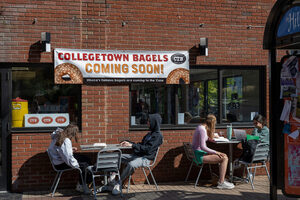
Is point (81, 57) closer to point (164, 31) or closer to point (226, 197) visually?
point (164, 31)

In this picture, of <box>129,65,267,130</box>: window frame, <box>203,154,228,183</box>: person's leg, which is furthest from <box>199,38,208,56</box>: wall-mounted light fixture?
<box>203,154,228,183</box>: person's leg

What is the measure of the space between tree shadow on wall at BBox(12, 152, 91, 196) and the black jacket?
1.59 meters

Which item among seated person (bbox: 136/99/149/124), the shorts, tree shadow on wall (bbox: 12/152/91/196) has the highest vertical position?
seated person (bbox: 136/99/149/124)

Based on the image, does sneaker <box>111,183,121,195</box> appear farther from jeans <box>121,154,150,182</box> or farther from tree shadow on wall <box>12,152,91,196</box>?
tree shadow on wall <box>12,152,91,196</box>

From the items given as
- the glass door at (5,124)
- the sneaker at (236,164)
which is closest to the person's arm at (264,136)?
the sneaker at (236,164)

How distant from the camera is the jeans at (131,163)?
24.2 feet

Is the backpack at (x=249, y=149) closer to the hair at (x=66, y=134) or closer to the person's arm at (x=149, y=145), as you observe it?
the person's arm at (x=149, y=145)

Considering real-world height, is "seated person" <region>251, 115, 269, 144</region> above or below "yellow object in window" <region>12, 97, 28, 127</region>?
below

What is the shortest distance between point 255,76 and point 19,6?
5457 mm

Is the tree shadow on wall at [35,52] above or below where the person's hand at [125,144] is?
above

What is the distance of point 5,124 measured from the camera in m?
7.68

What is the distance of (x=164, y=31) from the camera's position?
844 cm

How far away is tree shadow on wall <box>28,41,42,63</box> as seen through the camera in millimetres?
7727

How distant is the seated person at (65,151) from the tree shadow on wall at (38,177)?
48 centimetres
